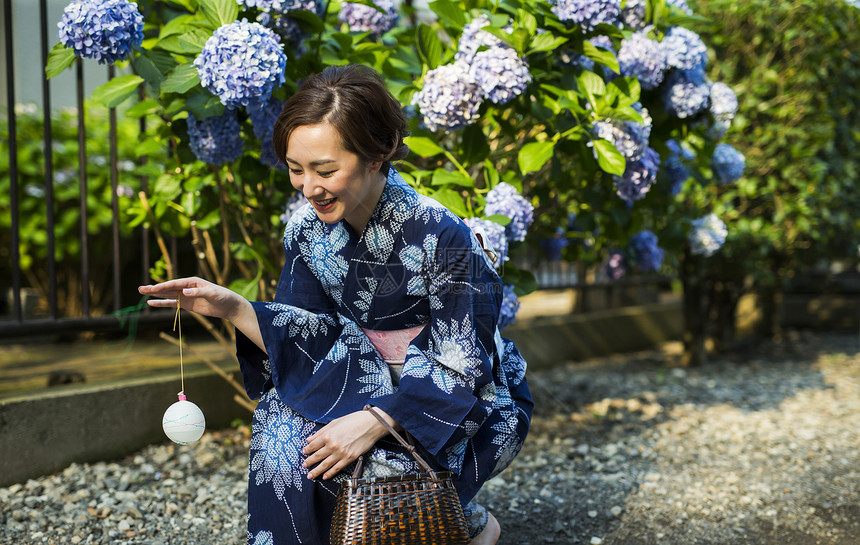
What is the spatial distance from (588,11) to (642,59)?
33cm

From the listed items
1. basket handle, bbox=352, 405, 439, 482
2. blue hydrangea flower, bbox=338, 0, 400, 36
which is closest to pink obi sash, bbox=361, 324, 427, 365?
basket handle, bbox=352, 405, 439, 482

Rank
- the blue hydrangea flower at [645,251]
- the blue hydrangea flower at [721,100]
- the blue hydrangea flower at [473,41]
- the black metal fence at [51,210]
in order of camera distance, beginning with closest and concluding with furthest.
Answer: the blue hydrangea flower at [473,41]
the black metal fence at [51,210]
the blue hydrangea flower at [721,100]
the blue hydrangea flower at [645,251]

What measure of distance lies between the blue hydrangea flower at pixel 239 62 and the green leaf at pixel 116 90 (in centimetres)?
32

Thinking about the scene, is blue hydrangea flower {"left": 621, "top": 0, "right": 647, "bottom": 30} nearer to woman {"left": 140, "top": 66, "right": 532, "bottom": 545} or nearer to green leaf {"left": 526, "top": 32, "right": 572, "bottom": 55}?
green leaf {"left": 526, "top": 32, "right": 572, "bottom": 55}

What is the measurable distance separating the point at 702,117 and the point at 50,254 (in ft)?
7.67

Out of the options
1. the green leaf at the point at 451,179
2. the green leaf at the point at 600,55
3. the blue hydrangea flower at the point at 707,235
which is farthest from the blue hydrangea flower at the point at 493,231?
the blue hydrangea flower at the point at 707,235

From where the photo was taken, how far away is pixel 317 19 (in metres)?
2.04

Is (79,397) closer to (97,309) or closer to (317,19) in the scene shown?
(317,19)

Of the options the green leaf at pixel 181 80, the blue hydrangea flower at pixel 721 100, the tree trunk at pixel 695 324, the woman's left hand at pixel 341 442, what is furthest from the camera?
the tree trunk at pixel 695 324

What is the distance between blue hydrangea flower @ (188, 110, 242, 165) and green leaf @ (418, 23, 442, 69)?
612 millimetres

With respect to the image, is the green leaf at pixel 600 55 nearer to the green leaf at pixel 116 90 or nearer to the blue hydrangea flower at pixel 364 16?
the blue hydrangea flower at pixel 364 16

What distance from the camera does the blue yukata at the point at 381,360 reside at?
4.97 ft

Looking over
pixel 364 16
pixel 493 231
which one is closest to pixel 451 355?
pixel 493 231

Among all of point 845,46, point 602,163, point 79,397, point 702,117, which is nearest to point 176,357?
point 79,397
